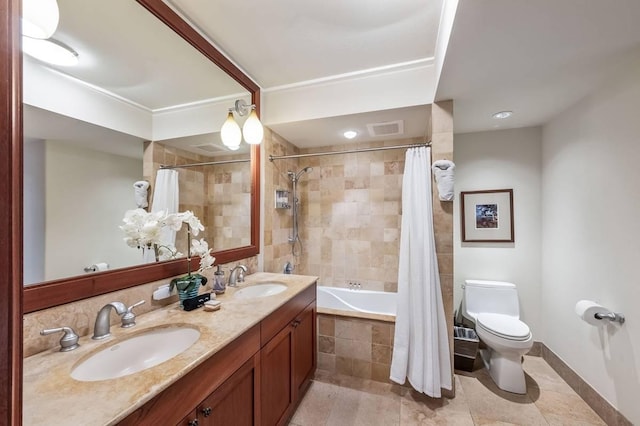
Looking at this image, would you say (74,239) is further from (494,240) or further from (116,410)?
(494,240)

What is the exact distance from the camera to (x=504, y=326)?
2.14 metres

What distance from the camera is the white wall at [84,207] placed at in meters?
1.01

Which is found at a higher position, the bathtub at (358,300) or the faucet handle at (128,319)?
the faucet handle at (128,319)

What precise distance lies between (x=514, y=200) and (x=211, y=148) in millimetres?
2926

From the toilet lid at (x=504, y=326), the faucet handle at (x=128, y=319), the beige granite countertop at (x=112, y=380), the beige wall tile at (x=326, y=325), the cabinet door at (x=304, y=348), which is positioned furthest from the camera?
the beige wall tile at (x=326, y=325)

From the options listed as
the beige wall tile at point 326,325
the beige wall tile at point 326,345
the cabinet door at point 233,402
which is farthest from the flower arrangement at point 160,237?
the beige wall tile at point 326,345

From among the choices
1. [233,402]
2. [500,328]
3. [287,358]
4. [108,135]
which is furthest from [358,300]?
[108,135]

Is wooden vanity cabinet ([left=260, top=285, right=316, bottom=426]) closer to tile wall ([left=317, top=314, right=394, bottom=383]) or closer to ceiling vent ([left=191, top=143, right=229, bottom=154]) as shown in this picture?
tile wall ([left=317, top=314, right=394, bottom=383])

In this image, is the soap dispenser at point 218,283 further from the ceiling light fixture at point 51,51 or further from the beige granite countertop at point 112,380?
the ceiling light fixture at point 51,51

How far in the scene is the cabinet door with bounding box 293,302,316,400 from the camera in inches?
68.8

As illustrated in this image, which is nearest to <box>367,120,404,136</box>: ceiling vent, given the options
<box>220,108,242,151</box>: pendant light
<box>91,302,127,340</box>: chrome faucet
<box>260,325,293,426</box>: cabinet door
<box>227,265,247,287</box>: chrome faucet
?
<box>220,108,242,151</box>: pendant light

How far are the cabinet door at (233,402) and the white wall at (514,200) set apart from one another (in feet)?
7.84

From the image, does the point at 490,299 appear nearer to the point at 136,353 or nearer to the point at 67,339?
the point at 136,353

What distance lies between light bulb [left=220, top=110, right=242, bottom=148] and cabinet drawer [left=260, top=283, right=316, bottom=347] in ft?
4.09
